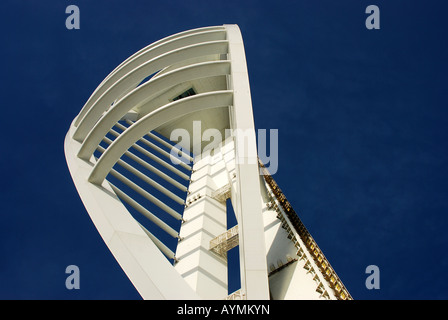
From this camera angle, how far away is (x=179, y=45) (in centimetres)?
1595

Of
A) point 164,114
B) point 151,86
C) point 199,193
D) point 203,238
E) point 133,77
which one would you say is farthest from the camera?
point 199,193

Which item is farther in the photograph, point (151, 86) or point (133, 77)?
point (133, 77)

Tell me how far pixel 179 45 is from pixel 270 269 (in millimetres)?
9526

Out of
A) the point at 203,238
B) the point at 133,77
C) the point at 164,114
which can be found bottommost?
the point at 203,238

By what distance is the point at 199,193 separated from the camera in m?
18.5

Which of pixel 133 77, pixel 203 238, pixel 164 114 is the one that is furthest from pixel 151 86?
pixel 203 238

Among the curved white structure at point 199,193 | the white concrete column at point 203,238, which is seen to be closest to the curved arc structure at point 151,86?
the curved white structure at point 199,193

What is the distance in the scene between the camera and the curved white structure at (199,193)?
7.93 meters

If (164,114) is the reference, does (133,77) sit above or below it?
above

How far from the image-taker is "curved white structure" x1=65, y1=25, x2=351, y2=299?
793 centimetres

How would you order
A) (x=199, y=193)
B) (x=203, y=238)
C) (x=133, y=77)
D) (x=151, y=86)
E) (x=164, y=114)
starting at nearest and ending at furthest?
1. (x=164, y=114)
2. (x=151, y=86)
3. (x=133, y=77)
4. (x=203, y=238)
5. (x=199, y=193)

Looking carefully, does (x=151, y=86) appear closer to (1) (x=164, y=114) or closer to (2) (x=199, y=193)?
(1) (x=164, y=114)
